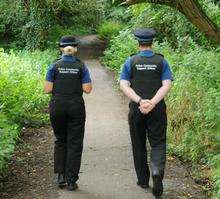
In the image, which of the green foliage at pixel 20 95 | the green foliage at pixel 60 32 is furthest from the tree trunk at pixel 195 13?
the green foliage at pixel 60 32

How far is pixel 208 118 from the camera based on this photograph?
8531 mm

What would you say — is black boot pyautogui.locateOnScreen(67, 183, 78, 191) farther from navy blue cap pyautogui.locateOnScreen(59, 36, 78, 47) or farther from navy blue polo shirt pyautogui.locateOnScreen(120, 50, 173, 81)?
navy blue cap pyautogui.locateOnScreen(59, 36, 78, 47)

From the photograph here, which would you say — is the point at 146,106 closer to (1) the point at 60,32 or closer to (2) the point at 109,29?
(1) the point at 60,32

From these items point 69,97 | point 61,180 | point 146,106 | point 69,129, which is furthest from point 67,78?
point 61,180

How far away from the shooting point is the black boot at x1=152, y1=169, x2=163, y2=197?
22.8 ft

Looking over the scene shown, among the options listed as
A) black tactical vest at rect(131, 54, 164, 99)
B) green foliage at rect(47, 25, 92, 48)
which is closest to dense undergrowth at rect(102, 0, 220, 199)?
black tactical vest at rect(131, 54, 164, 99)

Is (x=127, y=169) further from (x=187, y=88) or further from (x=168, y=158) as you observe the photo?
(x=187, y=88)

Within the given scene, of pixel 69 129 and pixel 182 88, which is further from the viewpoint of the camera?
pixel 182 88

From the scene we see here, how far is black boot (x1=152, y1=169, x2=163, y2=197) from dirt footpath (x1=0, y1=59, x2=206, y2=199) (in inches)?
6.9

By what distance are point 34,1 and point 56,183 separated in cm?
1851

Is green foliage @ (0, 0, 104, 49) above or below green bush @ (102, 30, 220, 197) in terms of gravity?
above

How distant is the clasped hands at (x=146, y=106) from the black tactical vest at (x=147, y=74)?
0.58ft

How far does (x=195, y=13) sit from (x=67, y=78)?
2.88 meters

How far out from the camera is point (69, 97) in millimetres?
7469
